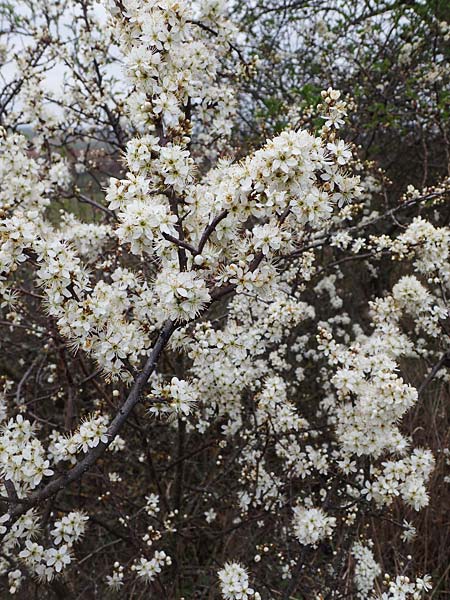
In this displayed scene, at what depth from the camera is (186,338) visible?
8.32ft

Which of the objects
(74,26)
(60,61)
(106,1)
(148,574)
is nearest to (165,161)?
(106,1)

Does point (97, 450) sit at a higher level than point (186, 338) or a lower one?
lower

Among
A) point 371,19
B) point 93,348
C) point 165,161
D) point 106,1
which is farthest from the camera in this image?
point 371,19

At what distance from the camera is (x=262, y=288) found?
2.00 m

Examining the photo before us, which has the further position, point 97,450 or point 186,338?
point 186,338

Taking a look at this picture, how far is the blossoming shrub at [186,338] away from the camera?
1.96 metres

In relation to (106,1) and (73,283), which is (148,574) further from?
(106,1)

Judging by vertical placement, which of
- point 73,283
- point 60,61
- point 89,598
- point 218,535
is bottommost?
point 89,598

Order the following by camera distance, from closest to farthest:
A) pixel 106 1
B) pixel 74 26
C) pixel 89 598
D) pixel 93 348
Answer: pixel 93 348
pixel 106 1
pixel 89 598
pixel 74 26

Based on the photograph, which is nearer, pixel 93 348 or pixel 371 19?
pixel 93 348

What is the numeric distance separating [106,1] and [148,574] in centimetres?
304

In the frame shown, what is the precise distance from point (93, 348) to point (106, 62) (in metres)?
3.34

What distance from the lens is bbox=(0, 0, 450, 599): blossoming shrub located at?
1959mm

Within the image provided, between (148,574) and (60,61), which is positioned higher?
(60,61)
